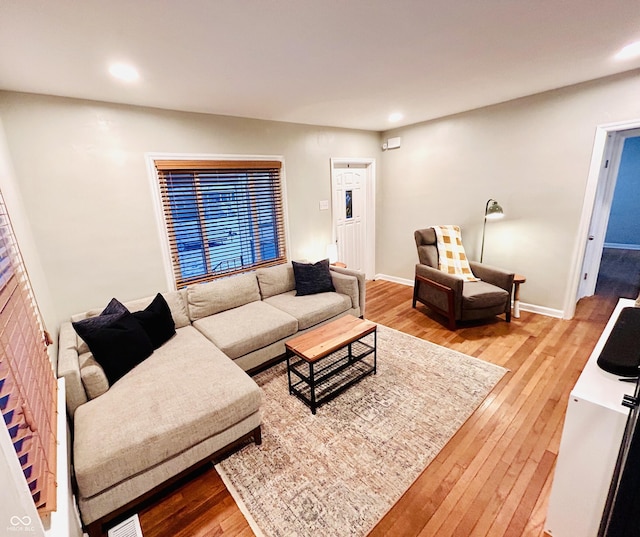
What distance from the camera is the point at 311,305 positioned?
3.05 metres

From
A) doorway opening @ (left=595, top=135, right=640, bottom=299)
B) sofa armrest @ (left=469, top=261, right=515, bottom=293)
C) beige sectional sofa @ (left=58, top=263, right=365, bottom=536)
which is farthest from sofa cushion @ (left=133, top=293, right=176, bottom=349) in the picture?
doorway opening @ (left=595, top=135, right=640, bottom=299)

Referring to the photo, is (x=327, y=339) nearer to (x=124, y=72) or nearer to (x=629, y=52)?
(x=124, y=72)

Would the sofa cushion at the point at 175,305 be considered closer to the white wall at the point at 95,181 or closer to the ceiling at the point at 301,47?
the white wall at the point at 95,181

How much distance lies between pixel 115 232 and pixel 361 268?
141 inches

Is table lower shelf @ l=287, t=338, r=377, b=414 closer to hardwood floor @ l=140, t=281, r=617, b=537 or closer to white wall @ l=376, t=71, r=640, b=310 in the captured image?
hardwood floor @ l=140, t=281, r=617, b=537

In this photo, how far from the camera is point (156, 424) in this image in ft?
5.08

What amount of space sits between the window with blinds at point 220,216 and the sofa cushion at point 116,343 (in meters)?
1.00

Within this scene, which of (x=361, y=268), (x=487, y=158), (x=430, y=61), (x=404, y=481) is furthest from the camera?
(x=361, y=268)

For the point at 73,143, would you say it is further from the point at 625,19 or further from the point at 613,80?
the point at 613,80

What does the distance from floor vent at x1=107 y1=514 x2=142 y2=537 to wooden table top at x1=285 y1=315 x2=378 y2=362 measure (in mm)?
1224

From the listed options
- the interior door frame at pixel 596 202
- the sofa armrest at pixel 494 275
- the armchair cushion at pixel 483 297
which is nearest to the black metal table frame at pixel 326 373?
the armchair cushion at pixel 483 297

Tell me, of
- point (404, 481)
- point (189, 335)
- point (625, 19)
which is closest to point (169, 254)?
point (189, 335)

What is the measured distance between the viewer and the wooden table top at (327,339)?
2195mm

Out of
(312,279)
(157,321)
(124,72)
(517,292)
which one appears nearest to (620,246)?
(517,292)
